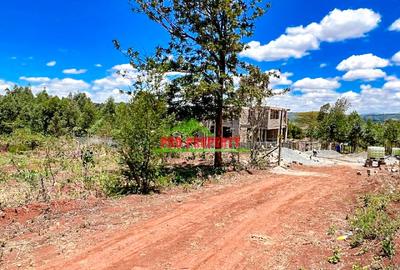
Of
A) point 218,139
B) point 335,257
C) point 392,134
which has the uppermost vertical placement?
point 218,139

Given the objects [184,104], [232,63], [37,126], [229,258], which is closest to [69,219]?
[229,258]

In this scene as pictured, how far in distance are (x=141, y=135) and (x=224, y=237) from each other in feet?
17.8

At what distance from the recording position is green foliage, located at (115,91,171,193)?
40.5ft

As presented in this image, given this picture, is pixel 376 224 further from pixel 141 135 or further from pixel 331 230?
pixel 141 135

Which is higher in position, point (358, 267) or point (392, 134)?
point (392, 134)

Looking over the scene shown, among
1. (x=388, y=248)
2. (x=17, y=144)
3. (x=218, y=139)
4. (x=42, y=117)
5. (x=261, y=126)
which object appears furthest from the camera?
(x=42, y=117)

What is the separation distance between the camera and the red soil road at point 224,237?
6840 mm

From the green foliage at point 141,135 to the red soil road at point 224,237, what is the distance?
194 cm

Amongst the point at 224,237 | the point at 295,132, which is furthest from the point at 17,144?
the point at 295,132

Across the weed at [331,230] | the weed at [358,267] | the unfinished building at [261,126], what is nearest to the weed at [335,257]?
the weed at [358,267]

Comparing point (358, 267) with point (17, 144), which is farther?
point (17, 144)

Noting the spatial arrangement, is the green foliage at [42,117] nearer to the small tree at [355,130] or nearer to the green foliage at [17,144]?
the green foliage at [17,144]

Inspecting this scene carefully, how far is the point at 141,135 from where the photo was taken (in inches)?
491

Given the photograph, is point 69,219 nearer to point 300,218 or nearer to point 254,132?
point 300,218
